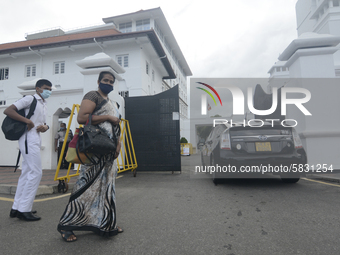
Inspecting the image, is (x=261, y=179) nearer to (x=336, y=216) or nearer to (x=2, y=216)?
(x=336, y=216)

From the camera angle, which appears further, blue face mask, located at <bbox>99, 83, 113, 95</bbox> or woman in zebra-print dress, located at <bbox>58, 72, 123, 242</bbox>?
blue face mask, located at <bbox>99, 83, 113, 95</bbox>

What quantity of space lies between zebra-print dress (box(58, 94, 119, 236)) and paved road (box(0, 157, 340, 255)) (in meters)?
0.13

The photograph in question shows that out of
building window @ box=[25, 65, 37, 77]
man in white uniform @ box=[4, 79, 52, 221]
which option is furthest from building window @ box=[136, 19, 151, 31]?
man in white uniform @ box=[4, 79, 52, 221]

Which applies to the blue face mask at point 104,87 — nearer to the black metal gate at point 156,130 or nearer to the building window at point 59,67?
the black metal gate at point 156,130

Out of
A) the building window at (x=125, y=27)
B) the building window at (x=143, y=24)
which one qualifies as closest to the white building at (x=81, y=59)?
the building window at (x=143, y=24)

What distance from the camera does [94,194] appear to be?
245cm

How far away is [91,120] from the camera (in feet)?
8.02

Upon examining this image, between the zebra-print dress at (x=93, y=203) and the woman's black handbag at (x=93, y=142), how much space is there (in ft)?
0.54

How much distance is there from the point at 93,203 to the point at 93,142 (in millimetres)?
666

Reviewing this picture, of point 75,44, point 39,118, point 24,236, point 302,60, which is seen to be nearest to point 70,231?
point 24,236

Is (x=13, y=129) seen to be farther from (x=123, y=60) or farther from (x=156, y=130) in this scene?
(x=123, y=60)

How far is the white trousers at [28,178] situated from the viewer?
A: 2990mm

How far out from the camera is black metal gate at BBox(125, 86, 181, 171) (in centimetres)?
727

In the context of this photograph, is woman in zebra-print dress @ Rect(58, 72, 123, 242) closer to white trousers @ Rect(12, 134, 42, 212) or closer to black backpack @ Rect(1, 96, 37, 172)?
white trousers @ Rect(12, 134, 42, 212)
